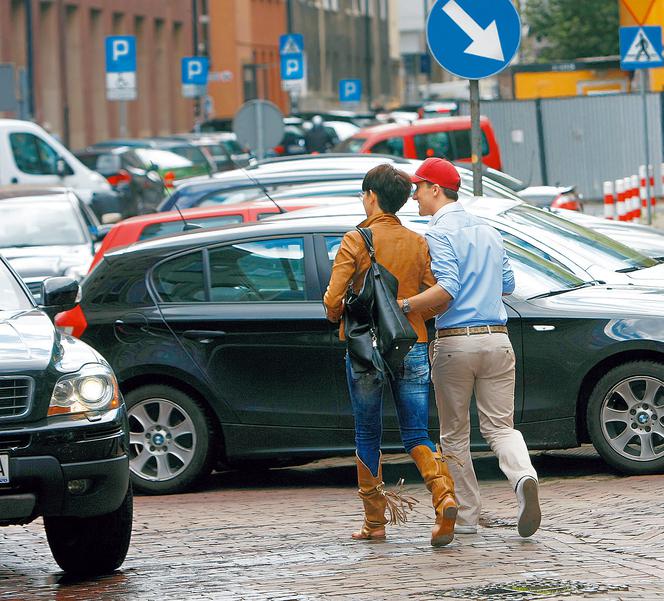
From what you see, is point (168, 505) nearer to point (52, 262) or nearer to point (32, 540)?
point (32, 540)

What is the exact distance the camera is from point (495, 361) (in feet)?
26.2

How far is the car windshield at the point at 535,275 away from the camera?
32.2 ft

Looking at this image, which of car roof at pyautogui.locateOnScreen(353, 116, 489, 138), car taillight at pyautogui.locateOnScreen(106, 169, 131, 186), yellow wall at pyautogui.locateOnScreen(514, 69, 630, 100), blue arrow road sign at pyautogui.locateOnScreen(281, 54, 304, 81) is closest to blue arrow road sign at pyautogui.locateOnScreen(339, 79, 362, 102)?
yellow wall at pyautogui.locateOnScreen(514, 69, 630, 100)

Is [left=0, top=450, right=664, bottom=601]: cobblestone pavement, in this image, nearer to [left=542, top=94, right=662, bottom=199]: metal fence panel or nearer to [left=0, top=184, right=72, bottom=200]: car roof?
[left=0, top=184, right=72, bottom=200]: car roof

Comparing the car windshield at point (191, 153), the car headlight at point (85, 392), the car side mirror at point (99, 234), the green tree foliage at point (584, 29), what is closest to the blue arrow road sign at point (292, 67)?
the car windshield at point (191, 153)

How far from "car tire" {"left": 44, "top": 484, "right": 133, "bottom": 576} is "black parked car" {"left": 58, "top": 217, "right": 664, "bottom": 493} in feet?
7.62

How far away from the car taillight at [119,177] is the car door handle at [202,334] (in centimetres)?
2431

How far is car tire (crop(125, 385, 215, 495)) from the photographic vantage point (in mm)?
10062

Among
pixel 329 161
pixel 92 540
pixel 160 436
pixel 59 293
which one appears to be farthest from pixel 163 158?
pixel 92 540

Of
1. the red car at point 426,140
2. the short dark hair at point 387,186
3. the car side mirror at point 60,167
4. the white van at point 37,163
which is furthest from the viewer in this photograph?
the car side mirror at point 60,167

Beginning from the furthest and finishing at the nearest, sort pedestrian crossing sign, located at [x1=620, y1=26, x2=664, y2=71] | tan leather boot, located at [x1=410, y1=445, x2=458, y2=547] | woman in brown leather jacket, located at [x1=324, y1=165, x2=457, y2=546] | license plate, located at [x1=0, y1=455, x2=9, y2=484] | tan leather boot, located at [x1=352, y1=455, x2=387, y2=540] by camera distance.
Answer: pedestrian crossing sign, located at [x1=620, y1=26, x2=664, y2=71]
tan leather boot, located at [x1=352, y1=455, x2=387, y2=540]
woman in brown leather jacket, located at [x1=324, y1=165, x2=457, y2=546]
tan leather boot, located at [x1=410, y1=445, x2=458, y2=547]
license plate, located at [x1=0, y1=455, x2=9, y2=484]

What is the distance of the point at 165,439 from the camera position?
1010 cm

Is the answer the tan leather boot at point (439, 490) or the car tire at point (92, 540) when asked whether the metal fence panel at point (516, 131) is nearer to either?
the tan leather boot at point (439, 490)

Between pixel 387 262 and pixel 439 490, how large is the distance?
3.34ft
